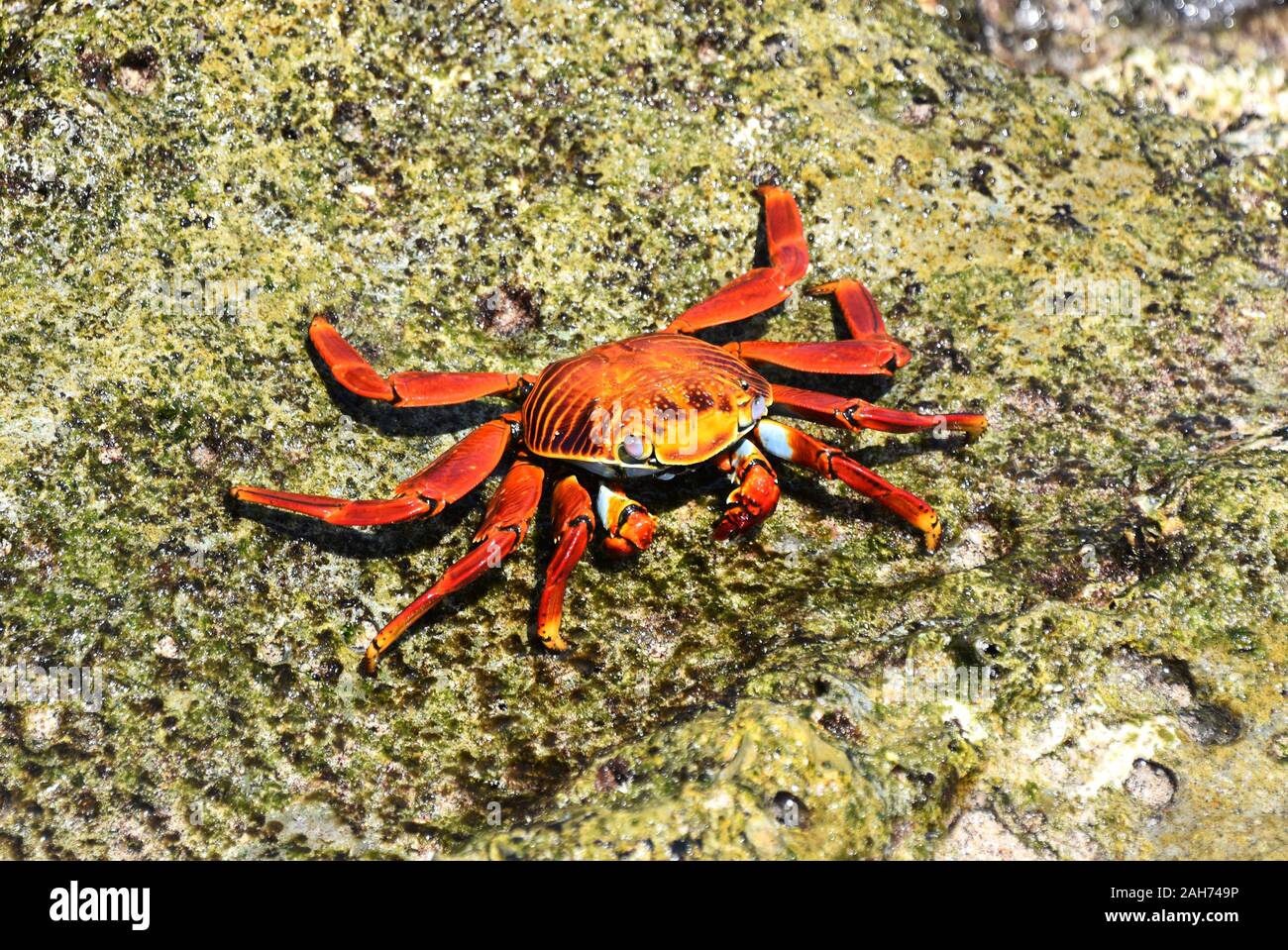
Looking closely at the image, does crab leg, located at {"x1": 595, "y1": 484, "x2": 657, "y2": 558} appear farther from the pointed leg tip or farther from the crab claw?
the pointed leg tip

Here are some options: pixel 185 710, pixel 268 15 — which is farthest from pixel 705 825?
pixel 268 15

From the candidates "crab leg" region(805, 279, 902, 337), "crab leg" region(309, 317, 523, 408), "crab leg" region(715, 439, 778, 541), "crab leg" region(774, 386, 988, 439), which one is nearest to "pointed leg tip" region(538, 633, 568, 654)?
"crab leg" region(715, 439, 778, 541)

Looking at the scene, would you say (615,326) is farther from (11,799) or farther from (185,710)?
(11,799)

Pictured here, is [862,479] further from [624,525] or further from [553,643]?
[553,643]

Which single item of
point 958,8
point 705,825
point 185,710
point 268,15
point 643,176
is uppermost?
point 958,8

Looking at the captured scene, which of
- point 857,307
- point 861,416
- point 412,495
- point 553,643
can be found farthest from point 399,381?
point 857,307

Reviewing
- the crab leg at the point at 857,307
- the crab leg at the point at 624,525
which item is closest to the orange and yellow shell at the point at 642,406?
the crab leg at the point at 624,525
